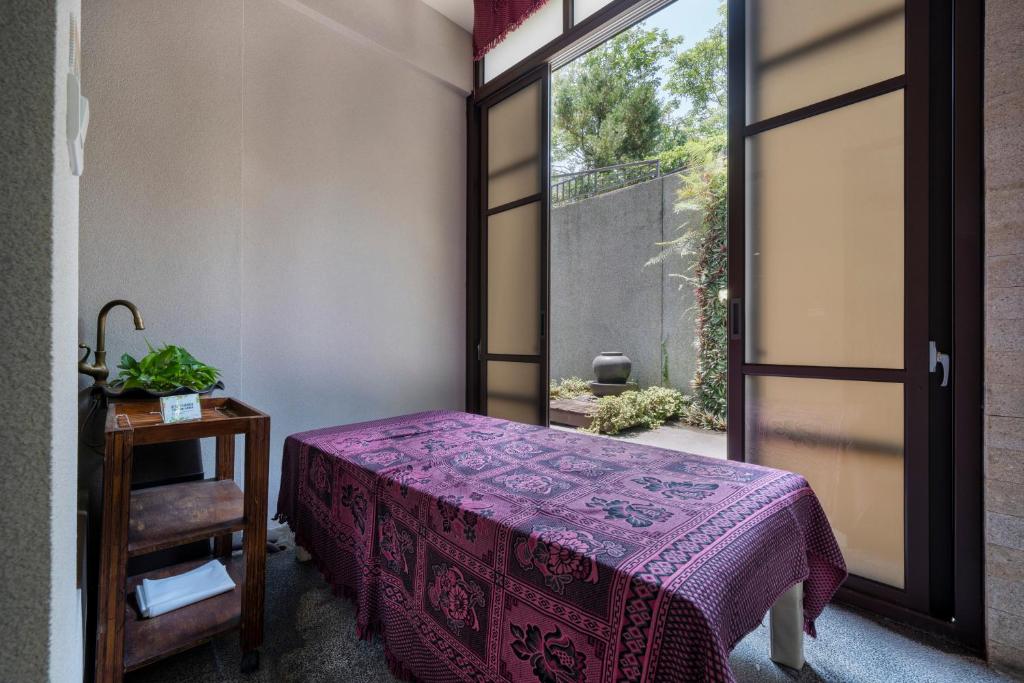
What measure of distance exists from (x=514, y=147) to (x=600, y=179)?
3.81m

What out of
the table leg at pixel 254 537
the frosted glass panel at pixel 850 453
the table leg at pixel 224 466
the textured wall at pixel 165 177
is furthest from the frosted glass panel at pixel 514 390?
the table leg at pixel 254 537

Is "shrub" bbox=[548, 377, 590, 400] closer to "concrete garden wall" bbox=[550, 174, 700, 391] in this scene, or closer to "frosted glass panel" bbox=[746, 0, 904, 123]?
"concrete garden wall" bbox=[550, 174, 700, 391]

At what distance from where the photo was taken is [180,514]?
139cm

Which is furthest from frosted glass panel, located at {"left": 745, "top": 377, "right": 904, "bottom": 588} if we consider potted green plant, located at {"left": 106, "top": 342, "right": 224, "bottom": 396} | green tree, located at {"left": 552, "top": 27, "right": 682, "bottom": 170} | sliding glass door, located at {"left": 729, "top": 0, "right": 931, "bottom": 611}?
green tree, located at {"left": 552, "top": 27, "right": 682, "bottom": 170}

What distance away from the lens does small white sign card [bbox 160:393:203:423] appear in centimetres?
133

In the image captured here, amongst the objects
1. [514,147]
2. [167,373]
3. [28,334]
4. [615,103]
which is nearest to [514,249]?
[514,147]

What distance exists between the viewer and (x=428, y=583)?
1170 millimetres

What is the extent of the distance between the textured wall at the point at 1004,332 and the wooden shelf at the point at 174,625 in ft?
7.76

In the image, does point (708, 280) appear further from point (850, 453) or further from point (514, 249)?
point (850, 453)

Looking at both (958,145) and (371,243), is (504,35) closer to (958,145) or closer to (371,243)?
(371,243)

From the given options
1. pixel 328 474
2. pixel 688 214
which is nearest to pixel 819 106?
pixel 328 474

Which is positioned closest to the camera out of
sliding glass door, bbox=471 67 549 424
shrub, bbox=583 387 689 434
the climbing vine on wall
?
sliding glass door, bbox=471 67 549 424

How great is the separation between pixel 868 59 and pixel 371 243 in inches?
102

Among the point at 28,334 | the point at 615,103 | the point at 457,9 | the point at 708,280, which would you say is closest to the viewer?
the point at 28,334
